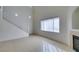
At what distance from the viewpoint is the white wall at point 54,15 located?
3.94m

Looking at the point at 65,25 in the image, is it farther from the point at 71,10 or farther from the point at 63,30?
the point at 71,10

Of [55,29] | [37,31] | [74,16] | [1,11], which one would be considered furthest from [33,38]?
[1,11]

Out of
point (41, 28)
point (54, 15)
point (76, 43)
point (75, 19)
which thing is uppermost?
point (54, 15)

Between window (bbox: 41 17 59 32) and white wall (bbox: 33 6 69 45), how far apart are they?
0.18 meters

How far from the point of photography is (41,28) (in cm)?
455

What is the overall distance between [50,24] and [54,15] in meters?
0.40

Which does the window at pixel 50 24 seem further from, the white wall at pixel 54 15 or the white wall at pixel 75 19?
the white wall at pixel 75 19

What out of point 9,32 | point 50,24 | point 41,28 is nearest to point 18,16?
point 9,32

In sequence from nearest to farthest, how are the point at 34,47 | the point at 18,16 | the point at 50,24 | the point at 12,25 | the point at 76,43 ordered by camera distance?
the point at 76,43 < the point at 34,47 < the point at 50,24 < the point at 18,16 < the point at 12,25

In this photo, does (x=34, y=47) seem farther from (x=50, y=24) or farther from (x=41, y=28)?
(x=50, y=24)

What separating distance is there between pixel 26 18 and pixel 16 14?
1.17 m

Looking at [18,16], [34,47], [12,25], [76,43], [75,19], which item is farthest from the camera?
[12,25]

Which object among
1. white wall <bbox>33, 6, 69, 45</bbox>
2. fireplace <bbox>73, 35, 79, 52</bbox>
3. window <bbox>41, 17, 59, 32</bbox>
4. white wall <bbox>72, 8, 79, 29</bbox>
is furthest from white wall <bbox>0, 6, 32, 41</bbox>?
fireplace <bbox>73, 35, 79, 52</bbox>

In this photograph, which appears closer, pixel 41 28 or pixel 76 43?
pixel 76 43
